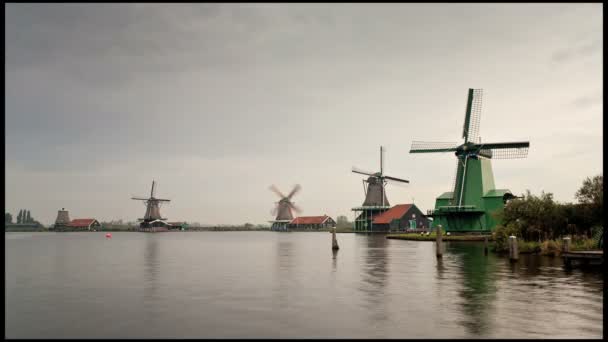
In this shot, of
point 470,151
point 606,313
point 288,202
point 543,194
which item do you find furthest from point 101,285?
point 288,202

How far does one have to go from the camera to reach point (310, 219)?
6437 inches

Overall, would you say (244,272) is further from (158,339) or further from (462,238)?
(462,238)

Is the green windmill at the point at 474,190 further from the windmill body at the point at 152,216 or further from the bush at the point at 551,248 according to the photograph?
the windmill body at the point at 152,216

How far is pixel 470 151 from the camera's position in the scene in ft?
238

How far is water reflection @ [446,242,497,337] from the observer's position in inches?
602

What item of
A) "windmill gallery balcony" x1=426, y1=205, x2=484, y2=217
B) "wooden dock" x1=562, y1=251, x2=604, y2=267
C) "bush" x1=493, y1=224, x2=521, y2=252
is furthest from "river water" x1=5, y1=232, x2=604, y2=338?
"windmill gallery balcony" x1=426, y1=205, x2=484, y2=217

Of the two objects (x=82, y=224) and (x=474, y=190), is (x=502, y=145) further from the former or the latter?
(x=82, y=224)

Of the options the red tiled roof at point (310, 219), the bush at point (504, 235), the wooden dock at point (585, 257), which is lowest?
the wooden dock at point (585, 257)

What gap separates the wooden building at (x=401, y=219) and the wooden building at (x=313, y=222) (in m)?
44.8

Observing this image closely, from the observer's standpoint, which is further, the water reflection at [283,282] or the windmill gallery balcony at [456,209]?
the windmill gallery balcony at [456,209]

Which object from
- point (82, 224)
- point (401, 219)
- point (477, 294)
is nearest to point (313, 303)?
point (477, 294)

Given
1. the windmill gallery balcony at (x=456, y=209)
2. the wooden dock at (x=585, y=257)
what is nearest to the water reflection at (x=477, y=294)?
the wooden dock at (x=585, y=257)

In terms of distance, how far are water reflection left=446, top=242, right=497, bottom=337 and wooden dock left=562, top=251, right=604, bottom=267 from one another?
14.1ft

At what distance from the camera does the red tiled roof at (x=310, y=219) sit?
16088 centimetres
